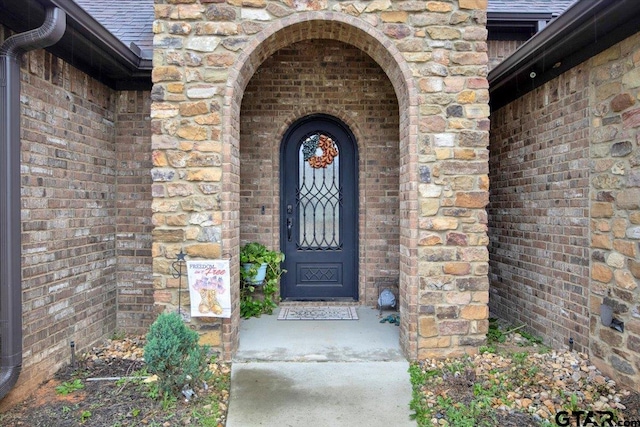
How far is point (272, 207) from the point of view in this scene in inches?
204

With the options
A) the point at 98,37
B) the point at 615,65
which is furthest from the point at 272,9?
the point at 615,65

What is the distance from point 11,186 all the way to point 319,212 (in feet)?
10.5

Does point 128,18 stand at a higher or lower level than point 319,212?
higher

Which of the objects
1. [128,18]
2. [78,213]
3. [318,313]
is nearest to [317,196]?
[318,313]

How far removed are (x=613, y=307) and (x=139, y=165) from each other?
4.54m

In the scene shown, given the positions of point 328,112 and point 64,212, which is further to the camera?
point 328,112

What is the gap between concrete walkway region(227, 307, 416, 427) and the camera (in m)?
2.88

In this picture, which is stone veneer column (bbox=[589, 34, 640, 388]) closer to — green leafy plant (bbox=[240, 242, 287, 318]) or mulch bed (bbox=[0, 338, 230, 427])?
mulch bed (bbox=[0, 338, 230, 427])

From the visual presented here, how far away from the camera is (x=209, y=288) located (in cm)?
351

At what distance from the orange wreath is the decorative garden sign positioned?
220 centimetres

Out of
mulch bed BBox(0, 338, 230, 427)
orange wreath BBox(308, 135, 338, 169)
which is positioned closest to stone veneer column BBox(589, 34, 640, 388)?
orange wreath BBox(308, 135, 338, 169)

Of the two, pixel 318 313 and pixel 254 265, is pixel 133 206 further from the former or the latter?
pixel 318 313

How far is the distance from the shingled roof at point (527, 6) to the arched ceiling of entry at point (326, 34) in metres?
2.39

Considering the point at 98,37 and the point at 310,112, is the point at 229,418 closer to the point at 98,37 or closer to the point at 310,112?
the point at 98,37
